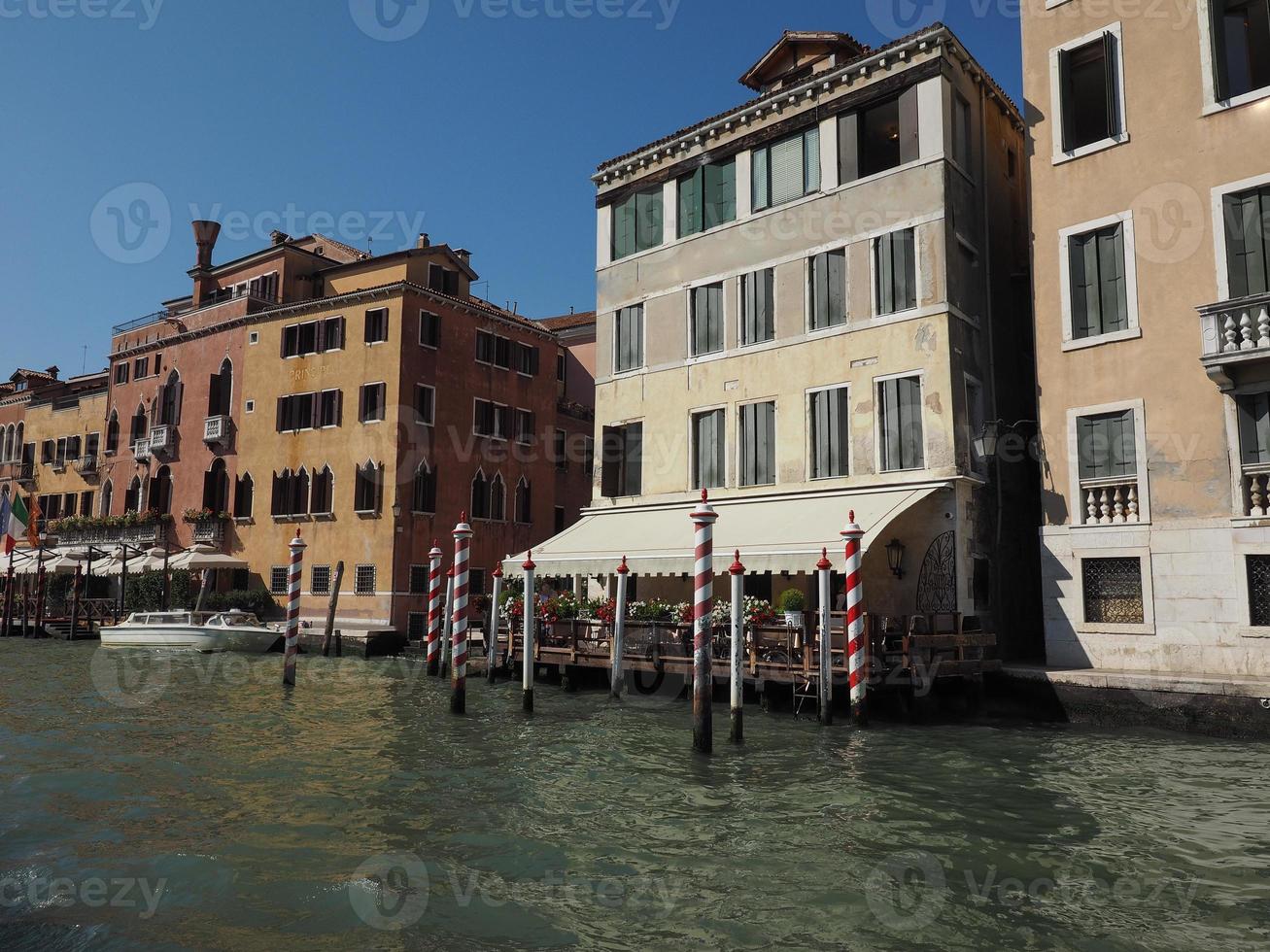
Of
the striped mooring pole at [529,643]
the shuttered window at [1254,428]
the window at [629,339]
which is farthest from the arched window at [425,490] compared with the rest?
the shuttered window at [1254,428]

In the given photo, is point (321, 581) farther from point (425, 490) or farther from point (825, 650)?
point (825, 650)

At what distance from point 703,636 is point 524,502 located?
22.6m

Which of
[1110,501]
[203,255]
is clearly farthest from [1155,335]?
[203,255]

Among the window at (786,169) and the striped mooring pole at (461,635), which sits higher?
the window at (786,169)

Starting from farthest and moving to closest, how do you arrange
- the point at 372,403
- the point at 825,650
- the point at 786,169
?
1. the point at 372,403
2. the point at 786,169
3. the point at 825,650

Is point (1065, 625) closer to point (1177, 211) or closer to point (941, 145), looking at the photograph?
point (1177, 211)

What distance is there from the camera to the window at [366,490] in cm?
2933

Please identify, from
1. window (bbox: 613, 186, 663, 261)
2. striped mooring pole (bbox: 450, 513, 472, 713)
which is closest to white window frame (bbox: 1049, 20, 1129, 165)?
window (bbox: 613, 186, 663, 261)

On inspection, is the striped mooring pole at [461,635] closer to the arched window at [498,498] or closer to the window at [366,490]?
the window at [366,490]

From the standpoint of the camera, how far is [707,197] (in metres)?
20.4

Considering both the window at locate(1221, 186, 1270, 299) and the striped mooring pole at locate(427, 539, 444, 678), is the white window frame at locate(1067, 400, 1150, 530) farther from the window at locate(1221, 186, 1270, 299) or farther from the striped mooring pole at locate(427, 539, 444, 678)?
→ the striped mooring pole at locate(427, 539, 444, 678)

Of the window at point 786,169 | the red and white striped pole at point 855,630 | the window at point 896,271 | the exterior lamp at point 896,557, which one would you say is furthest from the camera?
the window at point 786,169

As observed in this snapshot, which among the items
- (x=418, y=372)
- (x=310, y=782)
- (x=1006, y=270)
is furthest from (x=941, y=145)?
(x=418, y=372)

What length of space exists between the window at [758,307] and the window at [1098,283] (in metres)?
5.30
